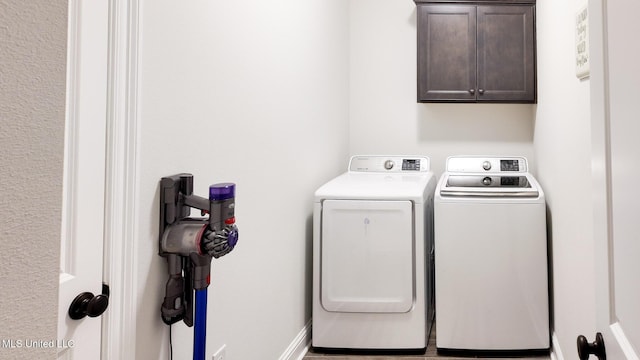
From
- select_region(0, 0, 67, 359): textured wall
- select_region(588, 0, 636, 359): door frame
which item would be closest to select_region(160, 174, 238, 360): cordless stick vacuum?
select_region(0, 0, 67, 359): textured wall

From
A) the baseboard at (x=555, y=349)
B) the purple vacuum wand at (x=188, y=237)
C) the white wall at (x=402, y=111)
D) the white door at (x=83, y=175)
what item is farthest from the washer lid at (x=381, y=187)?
the white door at (x=83, y=175)

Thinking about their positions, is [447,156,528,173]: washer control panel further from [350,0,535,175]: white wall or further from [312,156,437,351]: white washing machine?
[312,156,437,351]: white washing machine

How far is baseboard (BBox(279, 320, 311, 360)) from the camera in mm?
2281

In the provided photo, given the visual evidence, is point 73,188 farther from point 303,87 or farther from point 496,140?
point 496,140

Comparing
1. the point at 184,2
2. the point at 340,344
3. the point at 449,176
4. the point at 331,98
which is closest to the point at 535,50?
the point at 449,176

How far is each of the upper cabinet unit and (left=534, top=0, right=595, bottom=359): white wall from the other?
0.24 metres

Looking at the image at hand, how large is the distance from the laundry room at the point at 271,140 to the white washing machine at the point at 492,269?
114mm

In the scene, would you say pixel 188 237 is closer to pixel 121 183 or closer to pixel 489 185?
pixel 121 183

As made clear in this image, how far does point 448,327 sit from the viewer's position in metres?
2.55

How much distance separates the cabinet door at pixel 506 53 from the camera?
3098 millimetres

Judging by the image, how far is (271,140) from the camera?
202 centimetres

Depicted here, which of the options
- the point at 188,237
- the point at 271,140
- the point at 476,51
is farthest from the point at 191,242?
the point at 476,51

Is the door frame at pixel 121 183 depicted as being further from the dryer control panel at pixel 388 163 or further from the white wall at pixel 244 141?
the dryer control panel at pixel 388 163

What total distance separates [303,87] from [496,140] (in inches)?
69.2
